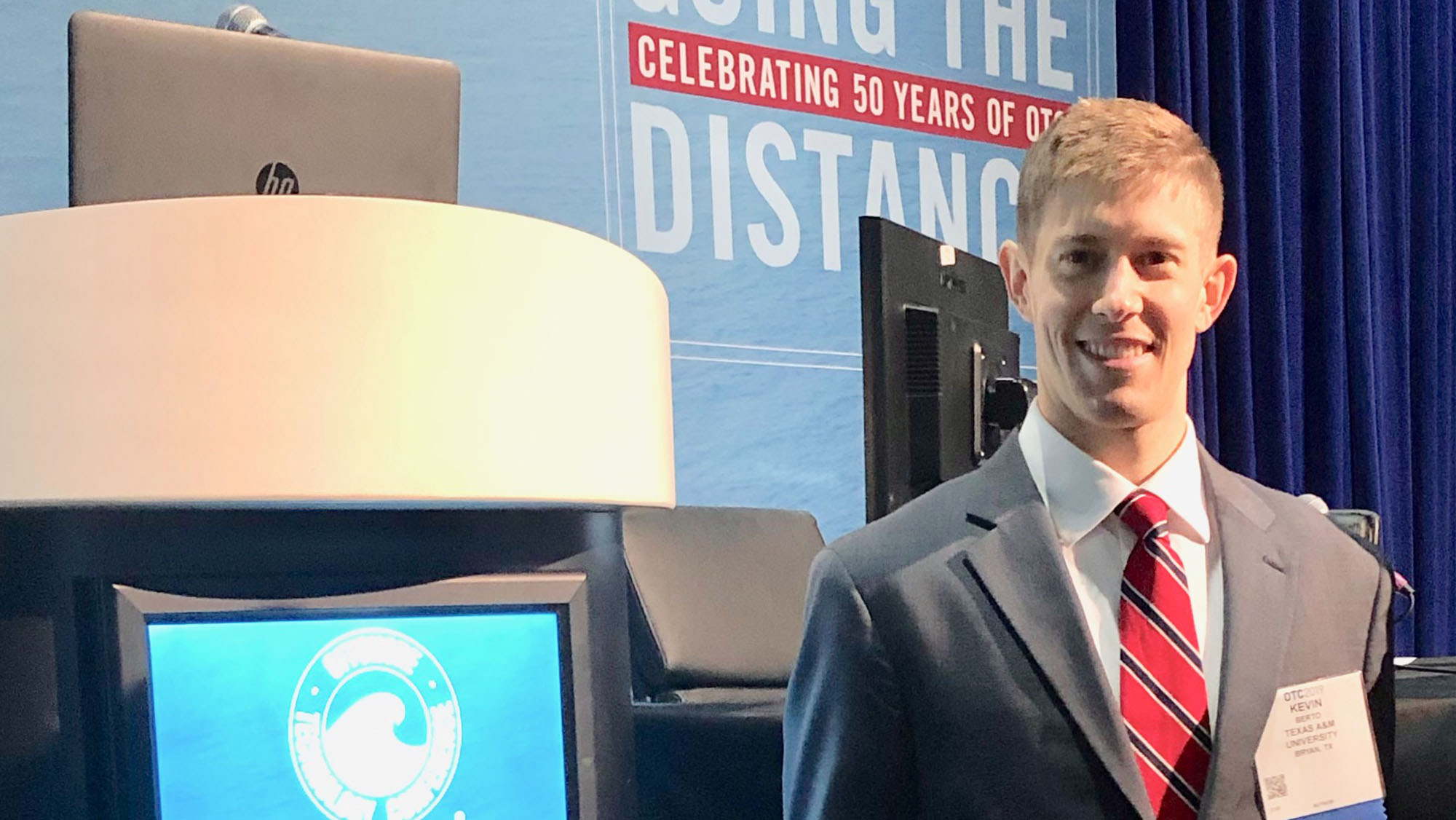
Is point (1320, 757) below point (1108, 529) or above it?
below

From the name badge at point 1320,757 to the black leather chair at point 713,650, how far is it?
1.66ft

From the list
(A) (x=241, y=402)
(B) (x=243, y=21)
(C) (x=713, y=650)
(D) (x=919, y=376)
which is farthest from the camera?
(C) (x=713, y=650)

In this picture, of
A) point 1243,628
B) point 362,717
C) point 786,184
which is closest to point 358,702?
point 362,717

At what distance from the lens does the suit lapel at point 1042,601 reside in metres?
1.21

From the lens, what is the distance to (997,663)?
1.26 meters

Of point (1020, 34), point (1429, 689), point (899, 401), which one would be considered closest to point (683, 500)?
point (899, 401)

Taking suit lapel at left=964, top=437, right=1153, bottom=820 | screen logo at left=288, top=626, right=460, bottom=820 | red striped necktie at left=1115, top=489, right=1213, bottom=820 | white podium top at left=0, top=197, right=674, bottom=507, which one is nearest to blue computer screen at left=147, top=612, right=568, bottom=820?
screen logo at left=288, top=626, right=460, bottom=820

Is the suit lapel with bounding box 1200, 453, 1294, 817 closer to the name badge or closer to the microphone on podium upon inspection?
the name badge

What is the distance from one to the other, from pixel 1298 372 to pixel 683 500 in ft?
6.25

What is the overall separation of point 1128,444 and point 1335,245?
2851 mm

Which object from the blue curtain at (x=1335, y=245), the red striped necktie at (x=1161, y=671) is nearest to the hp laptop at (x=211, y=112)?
the red striped necktie at (x=1161, y=671)

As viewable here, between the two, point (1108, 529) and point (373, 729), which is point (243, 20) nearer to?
point (373, 729)

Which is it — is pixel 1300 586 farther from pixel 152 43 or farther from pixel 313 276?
pixel 152 43

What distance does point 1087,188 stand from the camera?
1.31 metres
